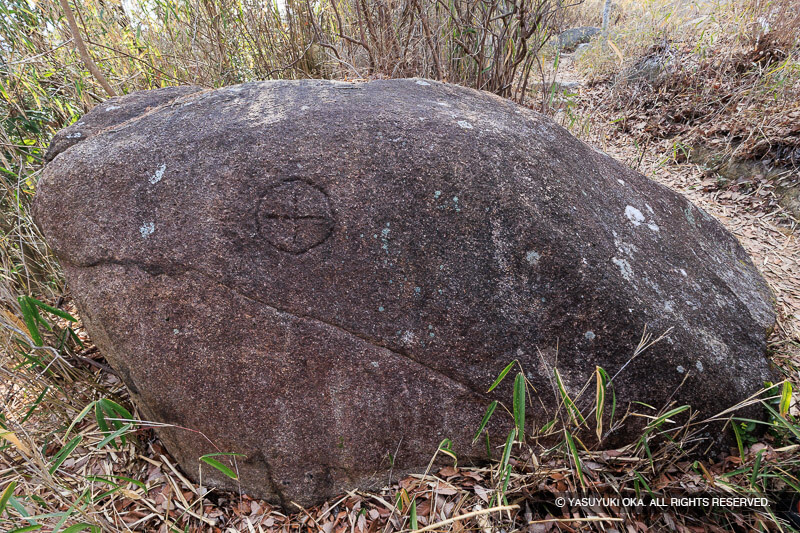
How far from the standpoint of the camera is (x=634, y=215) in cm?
167

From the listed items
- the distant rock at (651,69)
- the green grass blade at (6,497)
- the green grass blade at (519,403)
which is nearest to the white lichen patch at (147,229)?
the green grass blade at (6,497)

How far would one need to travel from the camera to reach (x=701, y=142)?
11.9ft

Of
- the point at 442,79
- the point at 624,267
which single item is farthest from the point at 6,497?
the point at 442,79

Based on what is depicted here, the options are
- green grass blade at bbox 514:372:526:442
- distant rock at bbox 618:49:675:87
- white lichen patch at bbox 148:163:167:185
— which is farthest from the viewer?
distant rock at bbox 618:49:675:87

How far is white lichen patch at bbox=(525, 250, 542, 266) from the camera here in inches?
52.6

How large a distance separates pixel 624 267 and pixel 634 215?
1.25ft

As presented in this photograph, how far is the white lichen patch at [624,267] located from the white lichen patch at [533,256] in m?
0.28

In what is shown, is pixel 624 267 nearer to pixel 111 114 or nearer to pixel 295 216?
pixel 295 216

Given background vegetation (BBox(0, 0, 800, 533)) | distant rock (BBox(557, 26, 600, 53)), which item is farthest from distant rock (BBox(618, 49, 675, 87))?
distant rock (BBox(557, 26, 600, 53))

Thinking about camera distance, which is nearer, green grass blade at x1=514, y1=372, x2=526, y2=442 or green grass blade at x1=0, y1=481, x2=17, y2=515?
green grass blade at x1=0, y1=481, x2=17, y2=515

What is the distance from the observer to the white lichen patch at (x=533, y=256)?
52.6 inches

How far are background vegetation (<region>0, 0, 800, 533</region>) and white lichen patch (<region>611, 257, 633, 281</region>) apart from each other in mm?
361

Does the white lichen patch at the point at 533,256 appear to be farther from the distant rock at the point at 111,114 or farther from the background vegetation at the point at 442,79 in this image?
the distant rock at the point at 111,114

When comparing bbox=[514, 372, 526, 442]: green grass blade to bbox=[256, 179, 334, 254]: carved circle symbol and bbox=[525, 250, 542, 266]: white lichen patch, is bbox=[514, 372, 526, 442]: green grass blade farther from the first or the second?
bbox=[256, 179, 334, 254]: carved circle symbol
